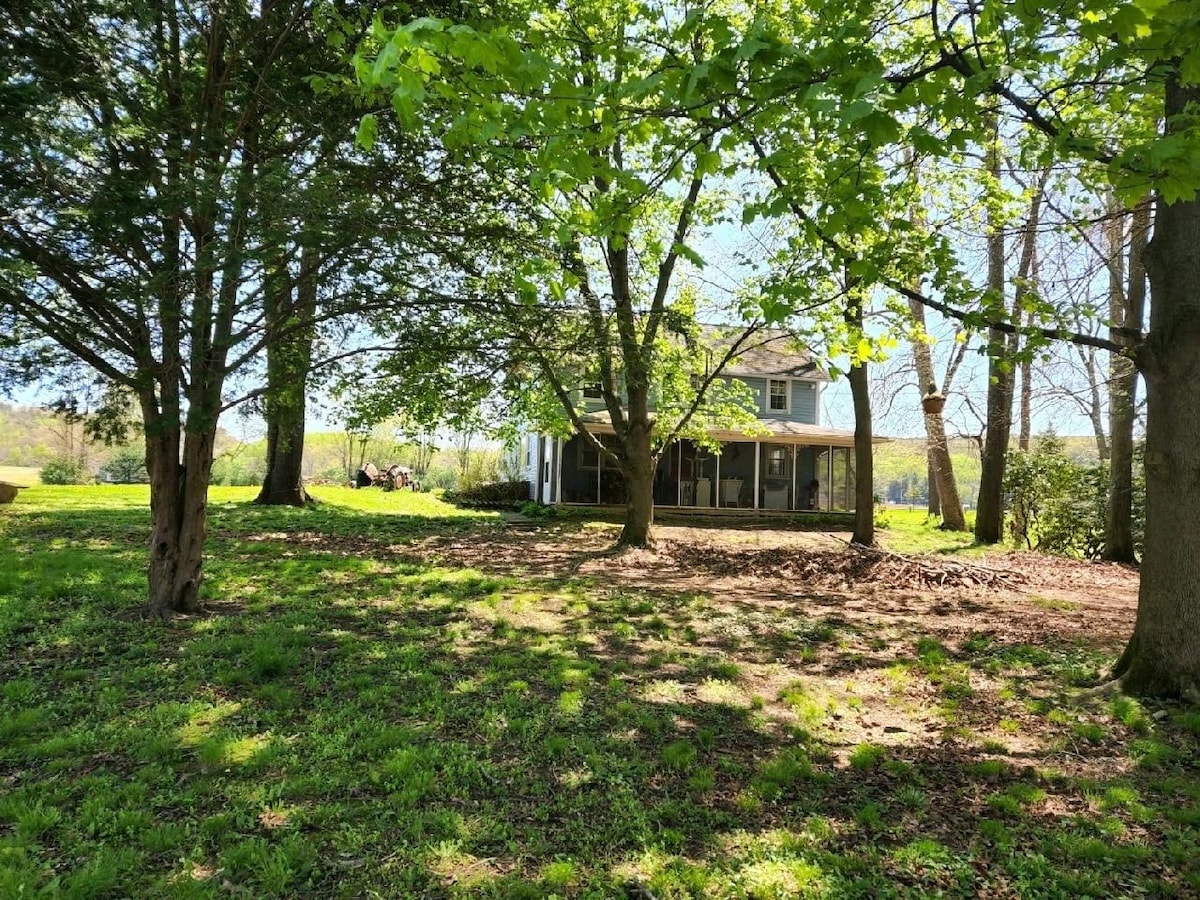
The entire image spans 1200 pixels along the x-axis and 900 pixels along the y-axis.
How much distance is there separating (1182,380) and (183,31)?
7981mm

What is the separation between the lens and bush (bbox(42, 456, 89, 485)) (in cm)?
2298

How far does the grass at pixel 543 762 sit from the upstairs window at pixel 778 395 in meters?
Answer: 18.5


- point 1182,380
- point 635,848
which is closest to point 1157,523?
point 1182,380

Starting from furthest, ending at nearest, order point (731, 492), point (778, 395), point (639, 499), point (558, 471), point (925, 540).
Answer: point (778, 395) < point (731, 492) < point (558, 471) < point (925, 540) < point (639, 499)

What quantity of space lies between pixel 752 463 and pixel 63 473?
23256 millimetres

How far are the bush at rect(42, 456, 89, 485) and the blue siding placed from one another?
23.5 metres

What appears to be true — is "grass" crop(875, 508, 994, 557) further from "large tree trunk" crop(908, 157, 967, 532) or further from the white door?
the white door

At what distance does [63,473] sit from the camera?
23.3 m

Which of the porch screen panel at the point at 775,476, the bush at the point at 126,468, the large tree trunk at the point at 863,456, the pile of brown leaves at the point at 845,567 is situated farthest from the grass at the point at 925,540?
the bush at the point at 126,468

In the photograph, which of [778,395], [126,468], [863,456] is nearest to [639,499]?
[863,456]

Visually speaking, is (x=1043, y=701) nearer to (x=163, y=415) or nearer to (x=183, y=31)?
(x=163, y=415)

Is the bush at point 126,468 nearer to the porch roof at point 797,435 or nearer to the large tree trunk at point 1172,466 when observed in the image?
the porch roof at point 797,435

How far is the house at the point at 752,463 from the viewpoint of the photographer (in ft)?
70.5

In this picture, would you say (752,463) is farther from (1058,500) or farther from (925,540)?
(1058,500)
